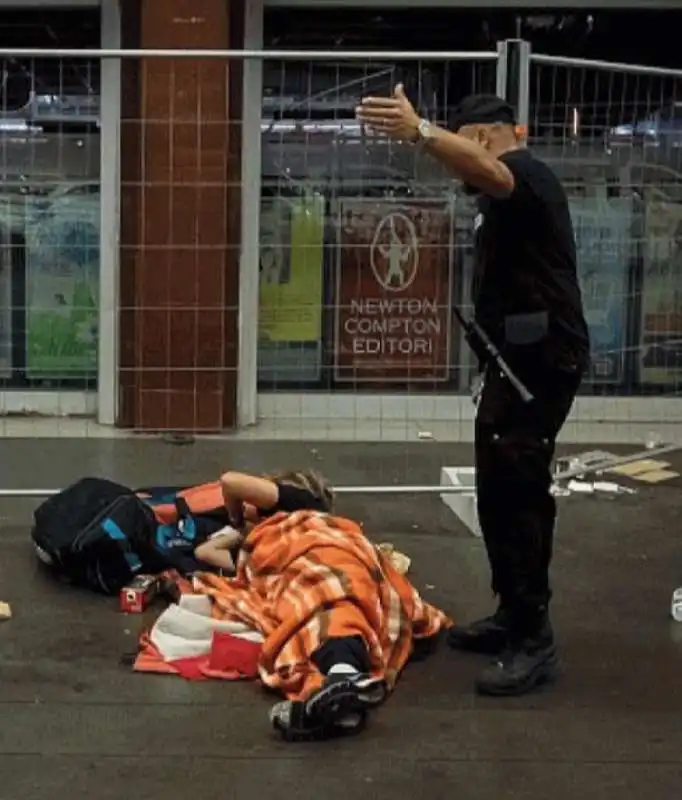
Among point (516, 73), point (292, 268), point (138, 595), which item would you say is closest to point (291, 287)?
point (292, 268)

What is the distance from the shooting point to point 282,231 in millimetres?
7938

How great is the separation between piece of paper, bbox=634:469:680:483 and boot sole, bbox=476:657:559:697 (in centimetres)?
325

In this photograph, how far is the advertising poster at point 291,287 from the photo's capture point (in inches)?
288

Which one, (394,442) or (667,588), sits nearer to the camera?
(667,588)

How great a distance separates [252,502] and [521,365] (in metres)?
1.37

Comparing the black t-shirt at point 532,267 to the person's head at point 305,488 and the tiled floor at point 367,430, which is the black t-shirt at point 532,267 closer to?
the person's head at point 305,488

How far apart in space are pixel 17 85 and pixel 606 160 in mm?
3699

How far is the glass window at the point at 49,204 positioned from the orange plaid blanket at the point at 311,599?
2.96 meters

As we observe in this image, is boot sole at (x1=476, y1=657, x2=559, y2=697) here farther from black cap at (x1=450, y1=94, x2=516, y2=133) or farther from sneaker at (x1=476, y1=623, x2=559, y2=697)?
black cap at (x1=450, y1=94, x2=516, y2=133)

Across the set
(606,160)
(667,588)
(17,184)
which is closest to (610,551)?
(667,588)

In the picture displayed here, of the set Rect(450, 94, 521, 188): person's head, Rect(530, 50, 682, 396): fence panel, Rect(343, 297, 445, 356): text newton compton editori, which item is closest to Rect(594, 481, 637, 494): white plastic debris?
Rect(530, 50, 682, 396): fence panel

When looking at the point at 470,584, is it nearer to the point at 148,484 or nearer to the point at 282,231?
the point at 148,484

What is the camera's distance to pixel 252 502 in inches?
207

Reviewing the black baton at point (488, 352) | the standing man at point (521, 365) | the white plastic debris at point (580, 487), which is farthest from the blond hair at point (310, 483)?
the white plastic debris at point (580, 487)
